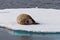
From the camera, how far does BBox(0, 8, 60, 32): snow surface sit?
5.39 m

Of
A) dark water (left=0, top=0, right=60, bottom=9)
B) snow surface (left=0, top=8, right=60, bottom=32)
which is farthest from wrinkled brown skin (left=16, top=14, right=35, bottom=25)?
dark water (left=0, top=0, right=60, bottom=9)

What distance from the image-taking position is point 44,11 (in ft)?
22.3

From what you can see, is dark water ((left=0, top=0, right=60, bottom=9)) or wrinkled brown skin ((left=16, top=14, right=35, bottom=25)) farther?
dark water ((left=0, top=0, right=60, bottom=9))

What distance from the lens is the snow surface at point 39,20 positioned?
539 cm

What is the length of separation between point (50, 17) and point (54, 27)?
817 mm

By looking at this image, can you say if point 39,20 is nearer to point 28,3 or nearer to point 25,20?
point 25,20

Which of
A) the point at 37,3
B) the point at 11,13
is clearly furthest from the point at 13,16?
the point at 37,3

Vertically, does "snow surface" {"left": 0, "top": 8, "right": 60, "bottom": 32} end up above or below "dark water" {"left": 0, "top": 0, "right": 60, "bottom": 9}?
below

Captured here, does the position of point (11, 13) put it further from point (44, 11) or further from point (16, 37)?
point (16, 37)

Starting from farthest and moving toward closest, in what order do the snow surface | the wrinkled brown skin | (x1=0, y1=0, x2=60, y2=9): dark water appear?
(x1=0, y1=0, x2=60, y2=9): dark water
the wrinkled brown skin
the snow surface

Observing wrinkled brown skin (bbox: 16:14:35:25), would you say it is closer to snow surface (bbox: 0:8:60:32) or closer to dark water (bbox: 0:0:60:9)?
snow surface (bbox: 0:8:60:32)

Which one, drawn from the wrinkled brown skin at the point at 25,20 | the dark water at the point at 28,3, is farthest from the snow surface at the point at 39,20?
the dark water at the point at 28,3

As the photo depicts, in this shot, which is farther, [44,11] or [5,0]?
[5,0]

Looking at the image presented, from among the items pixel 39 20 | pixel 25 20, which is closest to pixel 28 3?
pixel 39 20
